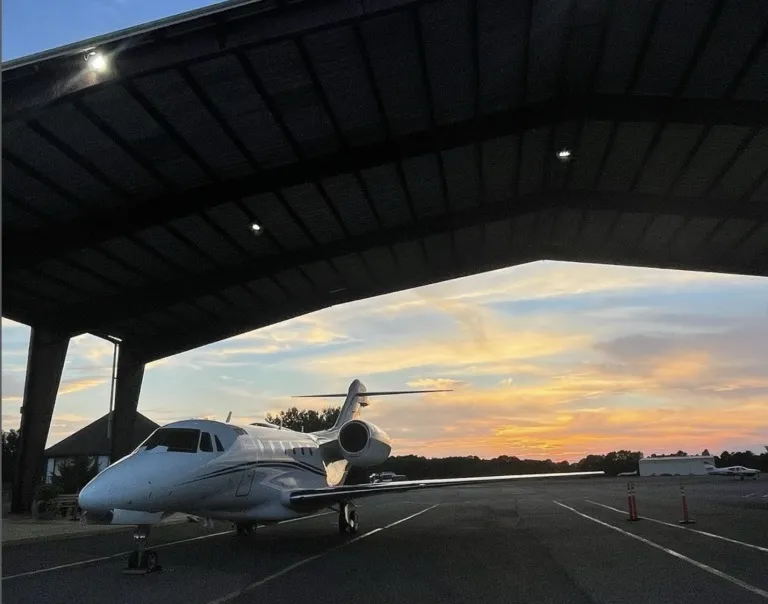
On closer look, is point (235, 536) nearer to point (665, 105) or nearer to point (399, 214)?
point (399, 214)

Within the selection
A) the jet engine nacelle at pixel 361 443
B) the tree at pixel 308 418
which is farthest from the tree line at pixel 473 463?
the jet engine nacelle at pixel 361 443

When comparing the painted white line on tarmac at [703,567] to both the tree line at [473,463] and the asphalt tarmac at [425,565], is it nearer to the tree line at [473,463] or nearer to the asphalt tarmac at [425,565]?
the asphalt tarmac at [425,565]

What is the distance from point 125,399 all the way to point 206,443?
19.5 meters

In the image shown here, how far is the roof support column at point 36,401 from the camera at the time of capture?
26031mm

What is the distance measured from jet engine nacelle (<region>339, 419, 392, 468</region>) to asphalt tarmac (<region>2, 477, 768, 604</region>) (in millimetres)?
2019

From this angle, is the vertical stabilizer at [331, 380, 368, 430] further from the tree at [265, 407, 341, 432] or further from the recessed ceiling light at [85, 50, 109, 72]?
the tree at [265, 407, 341, 432]

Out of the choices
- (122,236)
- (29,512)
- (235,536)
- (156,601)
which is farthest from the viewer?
(29,512)

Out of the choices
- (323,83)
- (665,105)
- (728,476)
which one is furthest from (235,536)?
(728,476)

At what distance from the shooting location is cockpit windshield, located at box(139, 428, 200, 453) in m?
12.2

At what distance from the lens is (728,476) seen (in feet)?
216

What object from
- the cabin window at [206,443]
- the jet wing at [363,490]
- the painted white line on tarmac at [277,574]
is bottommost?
the painted white line on tarmac at [277,574]

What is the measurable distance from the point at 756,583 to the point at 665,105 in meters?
13.5

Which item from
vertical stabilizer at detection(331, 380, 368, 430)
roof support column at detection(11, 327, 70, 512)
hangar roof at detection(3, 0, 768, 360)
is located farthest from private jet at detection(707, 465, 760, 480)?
roof support column at detection(11, 327, 70, 512)

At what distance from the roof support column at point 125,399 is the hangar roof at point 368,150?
1.11 metres
